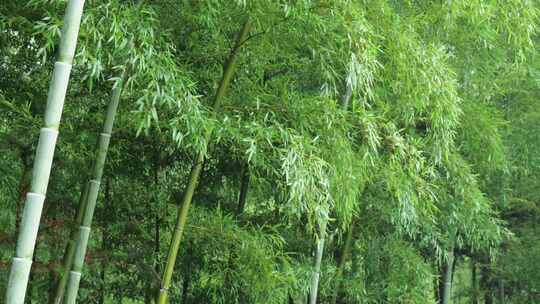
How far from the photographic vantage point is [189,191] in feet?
14.7

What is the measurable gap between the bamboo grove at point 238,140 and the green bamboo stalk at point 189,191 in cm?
1

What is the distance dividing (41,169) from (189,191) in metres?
1.57

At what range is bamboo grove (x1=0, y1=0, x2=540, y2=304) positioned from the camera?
13.1 ft

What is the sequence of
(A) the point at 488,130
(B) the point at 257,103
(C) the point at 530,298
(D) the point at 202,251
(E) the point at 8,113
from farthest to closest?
(C) the point at 530,298
(A) the point at 488,130
(D) the point at 202,251
(E) the point at 8,113
(B) the point at 257,103

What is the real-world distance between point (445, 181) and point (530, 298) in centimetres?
394

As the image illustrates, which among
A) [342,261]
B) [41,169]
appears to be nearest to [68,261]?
[41,169]

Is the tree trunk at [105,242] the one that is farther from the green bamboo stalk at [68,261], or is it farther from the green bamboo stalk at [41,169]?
the green bamboo stalk at [41,169]

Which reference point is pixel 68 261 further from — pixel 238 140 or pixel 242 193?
pixel 242 193

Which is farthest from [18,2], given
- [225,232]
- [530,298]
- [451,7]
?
[530,298]

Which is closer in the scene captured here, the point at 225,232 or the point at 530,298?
the point at 225,232

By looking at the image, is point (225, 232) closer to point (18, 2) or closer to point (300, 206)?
point (300, 206)

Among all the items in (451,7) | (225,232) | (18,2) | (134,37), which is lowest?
(225,232)

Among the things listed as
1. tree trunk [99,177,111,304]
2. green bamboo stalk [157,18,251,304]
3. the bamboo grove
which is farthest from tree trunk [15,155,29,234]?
green bamboo stalk [157,18,251,304]

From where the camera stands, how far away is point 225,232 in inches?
197
